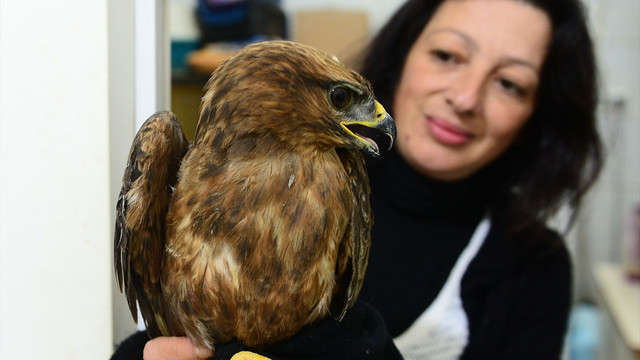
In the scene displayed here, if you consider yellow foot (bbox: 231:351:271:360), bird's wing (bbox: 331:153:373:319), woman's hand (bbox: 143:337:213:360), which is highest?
bird's wing (bbox: 331:153:373:319)

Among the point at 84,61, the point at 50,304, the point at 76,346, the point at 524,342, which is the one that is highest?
the point at 84,61

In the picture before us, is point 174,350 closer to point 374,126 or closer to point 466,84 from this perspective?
point 374,126

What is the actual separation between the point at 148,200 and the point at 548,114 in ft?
5.54

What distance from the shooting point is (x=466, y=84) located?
1.62 m

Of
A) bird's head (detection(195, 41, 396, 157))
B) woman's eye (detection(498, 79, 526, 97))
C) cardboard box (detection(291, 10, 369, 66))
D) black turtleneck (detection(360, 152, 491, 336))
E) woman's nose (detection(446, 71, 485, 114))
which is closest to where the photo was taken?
bird's head (detection(195, 41, 396, 157))

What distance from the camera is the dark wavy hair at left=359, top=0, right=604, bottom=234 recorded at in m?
1.91

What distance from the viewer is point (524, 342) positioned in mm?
1966

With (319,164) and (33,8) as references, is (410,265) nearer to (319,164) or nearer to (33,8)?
(319,164)

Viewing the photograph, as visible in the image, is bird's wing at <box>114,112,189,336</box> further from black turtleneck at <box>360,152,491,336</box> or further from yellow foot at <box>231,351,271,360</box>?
black turtleneck at <box>360,152,491,336</box>

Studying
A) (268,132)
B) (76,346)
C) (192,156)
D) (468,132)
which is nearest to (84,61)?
(192,156)

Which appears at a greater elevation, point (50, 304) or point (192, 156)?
point (192, 156)

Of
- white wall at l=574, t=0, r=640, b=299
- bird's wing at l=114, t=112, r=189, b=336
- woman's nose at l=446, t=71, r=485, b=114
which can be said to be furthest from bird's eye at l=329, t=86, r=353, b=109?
white wall at l=574, t=0, r=640, b=299

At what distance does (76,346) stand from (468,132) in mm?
1281

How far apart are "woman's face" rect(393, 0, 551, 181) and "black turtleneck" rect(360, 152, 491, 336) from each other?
10 cm
